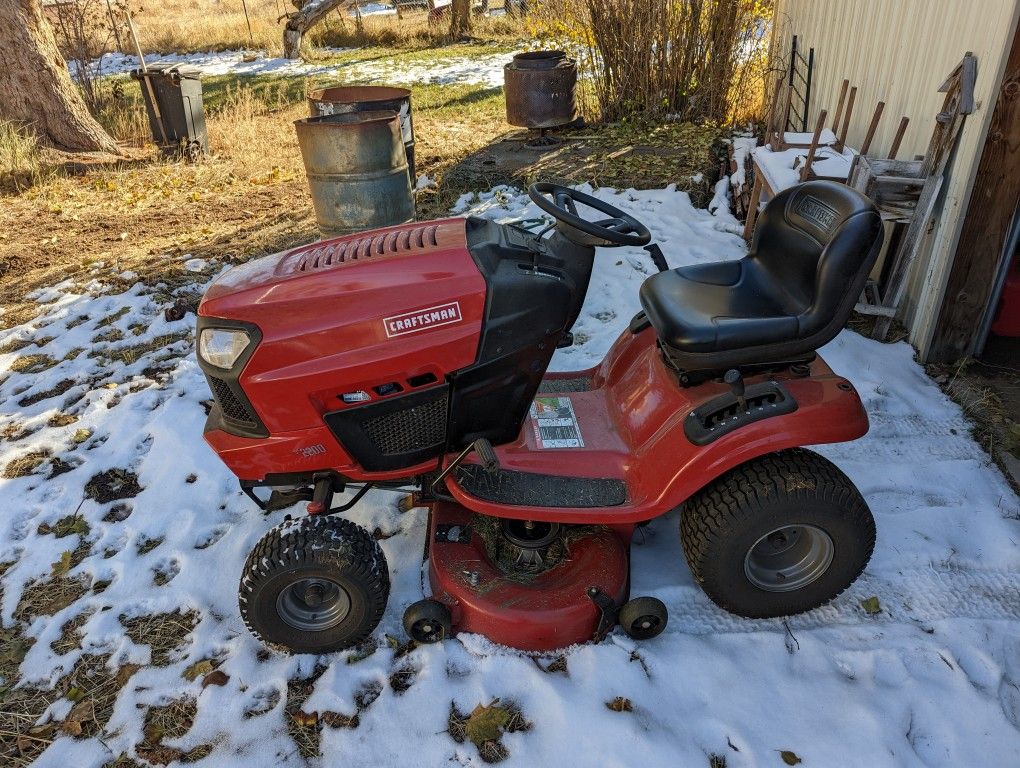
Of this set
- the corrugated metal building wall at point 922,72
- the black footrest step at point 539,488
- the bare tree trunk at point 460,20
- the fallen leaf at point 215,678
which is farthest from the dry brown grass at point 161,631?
the bare tree trunk at point 460,20

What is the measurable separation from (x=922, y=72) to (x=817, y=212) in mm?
2441

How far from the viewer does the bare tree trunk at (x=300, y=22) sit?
47.5ft

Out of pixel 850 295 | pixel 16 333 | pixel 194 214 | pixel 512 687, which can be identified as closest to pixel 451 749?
pixel 512 687

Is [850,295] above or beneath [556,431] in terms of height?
above

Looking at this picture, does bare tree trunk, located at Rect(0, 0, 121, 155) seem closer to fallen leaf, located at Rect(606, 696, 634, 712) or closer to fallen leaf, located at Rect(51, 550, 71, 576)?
fallen leaf, located at Rect(51, 550, 71, 576)

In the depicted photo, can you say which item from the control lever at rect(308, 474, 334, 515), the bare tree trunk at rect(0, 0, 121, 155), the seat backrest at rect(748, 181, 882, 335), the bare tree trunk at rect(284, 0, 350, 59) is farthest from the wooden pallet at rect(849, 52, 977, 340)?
the bare tree trunk at rect(284, 0, 350, 59)

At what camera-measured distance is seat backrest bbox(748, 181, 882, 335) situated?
2.04 m

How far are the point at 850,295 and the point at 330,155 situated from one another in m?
3.34

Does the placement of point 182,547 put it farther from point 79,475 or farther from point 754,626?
point 754,626

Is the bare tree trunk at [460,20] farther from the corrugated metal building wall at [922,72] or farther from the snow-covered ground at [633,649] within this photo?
the snow-covered ground at [633,649]

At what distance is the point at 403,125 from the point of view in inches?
200

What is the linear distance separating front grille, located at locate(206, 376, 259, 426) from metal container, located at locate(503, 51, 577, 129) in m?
5.96

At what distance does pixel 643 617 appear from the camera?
2.19 m

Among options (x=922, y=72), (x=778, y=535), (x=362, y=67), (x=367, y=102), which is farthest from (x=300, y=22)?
(x=778, y=535)
